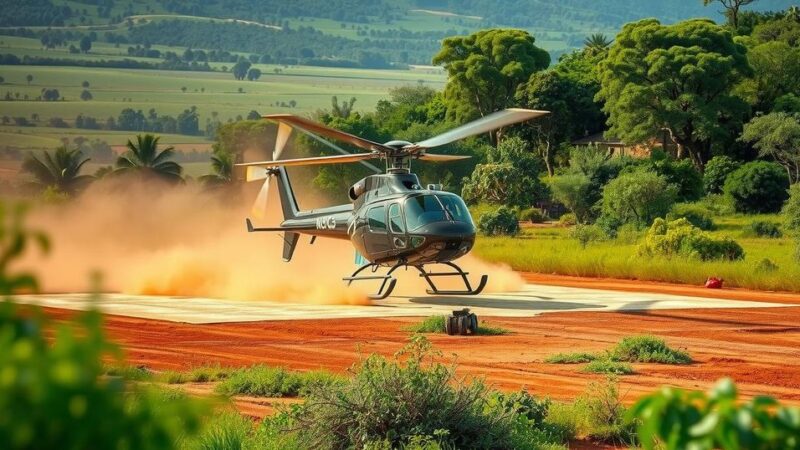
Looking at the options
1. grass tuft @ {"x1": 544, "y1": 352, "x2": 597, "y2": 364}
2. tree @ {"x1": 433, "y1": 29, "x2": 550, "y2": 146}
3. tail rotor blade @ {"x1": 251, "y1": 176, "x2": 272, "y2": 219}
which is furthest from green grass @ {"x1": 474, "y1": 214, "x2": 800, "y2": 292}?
tree @ {"x1": 433, "y1": 29, "x2": 550, "y2": 146}

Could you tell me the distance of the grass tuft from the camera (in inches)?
745

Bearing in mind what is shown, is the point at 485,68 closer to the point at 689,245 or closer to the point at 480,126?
the point at 689,245

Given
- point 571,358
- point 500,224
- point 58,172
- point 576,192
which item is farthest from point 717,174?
point 571,358

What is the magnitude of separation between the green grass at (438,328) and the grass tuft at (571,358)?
3519 mm

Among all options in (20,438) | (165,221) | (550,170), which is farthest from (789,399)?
(550,170)

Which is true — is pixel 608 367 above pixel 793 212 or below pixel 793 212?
above

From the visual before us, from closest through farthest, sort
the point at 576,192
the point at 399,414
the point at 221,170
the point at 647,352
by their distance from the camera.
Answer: the point at 399,414
the point at 647,352
the point at 576,192
the point at 221,170

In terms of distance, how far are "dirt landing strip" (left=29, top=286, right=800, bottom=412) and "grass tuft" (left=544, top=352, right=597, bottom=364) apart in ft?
0.75

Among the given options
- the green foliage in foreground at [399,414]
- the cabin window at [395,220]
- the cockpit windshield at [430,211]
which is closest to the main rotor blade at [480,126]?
the cockpit windshield at [430,211]

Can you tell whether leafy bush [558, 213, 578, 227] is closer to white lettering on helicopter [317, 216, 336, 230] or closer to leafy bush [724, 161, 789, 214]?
leafy bush [724, 161, 789, 214]

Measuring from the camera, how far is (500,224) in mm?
52188

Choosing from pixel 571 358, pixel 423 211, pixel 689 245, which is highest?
pixel 423 211

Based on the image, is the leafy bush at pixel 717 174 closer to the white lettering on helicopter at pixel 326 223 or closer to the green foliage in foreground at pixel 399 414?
the white lettering on helicopter at pixel 326 223

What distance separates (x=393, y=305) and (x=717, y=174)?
35656 mm
